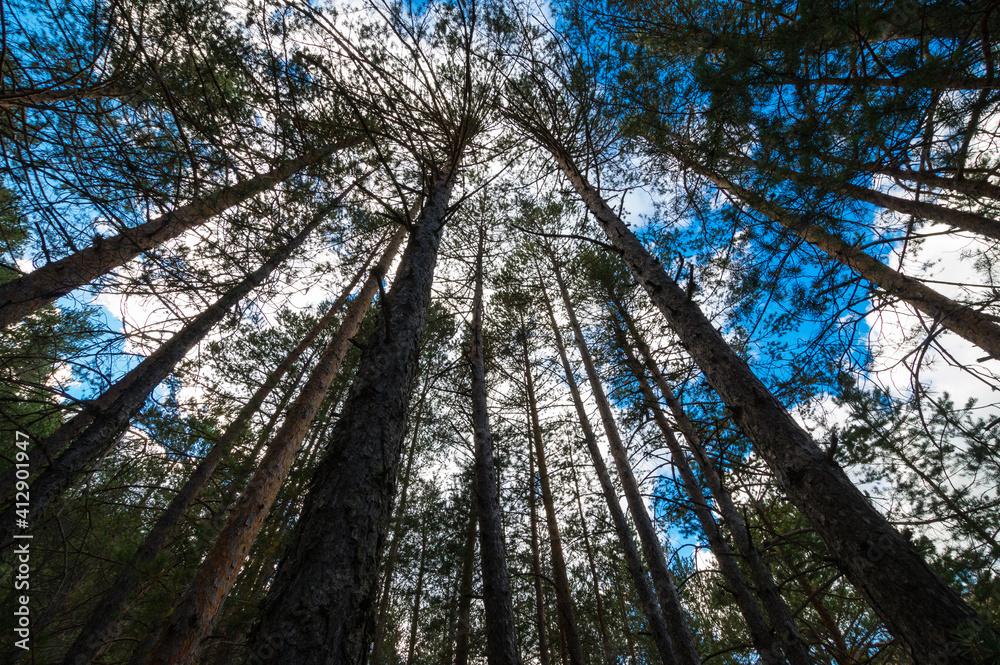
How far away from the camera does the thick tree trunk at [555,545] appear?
519 cm

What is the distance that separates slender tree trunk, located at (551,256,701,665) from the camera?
428 centimetres

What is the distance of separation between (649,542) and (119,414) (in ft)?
21.6

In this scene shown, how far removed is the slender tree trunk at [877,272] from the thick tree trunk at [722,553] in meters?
3.05

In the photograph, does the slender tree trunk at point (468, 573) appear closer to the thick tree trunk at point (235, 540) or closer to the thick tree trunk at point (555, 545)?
the thick tree trunk at point (555, 545)

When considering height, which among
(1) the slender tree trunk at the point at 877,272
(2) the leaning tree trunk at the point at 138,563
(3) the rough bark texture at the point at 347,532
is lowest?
(3) the rough bark texture at the point at 347,532

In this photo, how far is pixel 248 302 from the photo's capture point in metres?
4.14

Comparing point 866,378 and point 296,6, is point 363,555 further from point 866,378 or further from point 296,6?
point 296,6

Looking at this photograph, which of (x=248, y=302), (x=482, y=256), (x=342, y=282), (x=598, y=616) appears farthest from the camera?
(x=598, y=616)

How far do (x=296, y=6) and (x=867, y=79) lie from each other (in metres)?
4.88

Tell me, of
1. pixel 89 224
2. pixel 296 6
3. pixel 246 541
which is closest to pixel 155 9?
pixel 296 6

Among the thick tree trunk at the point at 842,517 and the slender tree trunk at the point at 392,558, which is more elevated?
the slender tree trunk at the point at 392,558

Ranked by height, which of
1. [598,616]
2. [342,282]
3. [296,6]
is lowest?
[598,616]

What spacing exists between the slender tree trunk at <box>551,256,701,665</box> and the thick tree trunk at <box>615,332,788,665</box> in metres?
0.69

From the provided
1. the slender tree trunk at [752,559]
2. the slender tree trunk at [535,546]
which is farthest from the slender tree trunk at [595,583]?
the slender tree trunk at [752,559]
